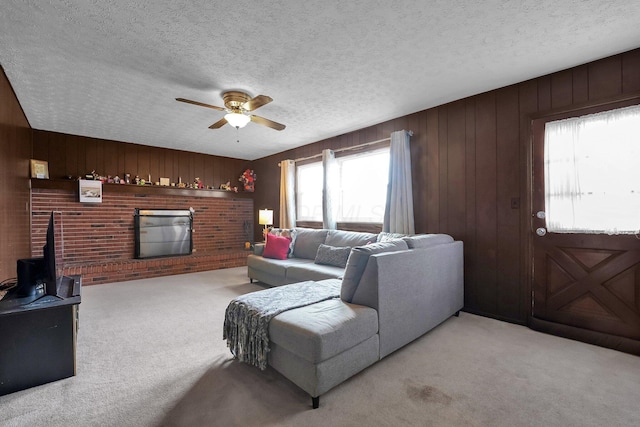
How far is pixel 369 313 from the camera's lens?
2027 mm

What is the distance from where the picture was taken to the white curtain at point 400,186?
3.80 m

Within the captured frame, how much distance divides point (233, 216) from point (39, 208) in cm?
333

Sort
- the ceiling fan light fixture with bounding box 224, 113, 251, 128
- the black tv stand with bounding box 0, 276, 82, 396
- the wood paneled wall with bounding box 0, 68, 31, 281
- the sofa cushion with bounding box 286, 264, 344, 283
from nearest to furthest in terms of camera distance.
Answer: the black tv stand with bounding box 0, 276, 82, 396 → the wood paneled wall with bounding box 0, 68, 31, 281 → the ceiling fan light fixture with bounding box 224, 113, 251, 128 → the sofa cushion with bounding box 286, 264, 344, 283

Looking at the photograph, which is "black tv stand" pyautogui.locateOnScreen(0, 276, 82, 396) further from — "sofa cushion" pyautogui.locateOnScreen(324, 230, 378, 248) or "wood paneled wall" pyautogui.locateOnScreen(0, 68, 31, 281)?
"sofa cushion" pyautogui.locateOnScreen(324, 230, 378, 248)

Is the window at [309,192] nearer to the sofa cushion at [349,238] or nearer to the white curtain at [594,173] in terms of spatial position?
the sofa cushion at [349,238]

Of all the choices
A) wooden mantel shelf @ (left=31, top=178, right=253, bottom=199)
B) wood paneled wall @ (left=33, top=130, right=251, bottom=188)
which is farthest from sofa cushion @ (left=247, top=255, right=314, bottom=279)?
wood paneled wall @ (left=33, top=130, right=251, bottom=188)

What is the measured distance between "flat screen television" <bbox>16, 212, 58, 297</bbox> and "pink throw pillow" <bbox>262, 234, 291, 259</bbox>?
269 cm

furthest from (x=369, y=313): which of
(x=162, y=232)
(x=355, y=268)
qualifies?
(x=162, y=232)

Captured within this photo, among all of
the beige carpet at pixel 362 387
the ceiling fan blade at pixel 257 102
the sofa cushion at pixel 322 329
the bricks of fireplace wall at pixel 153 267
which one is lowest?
the beige carpet at pixel 362 387

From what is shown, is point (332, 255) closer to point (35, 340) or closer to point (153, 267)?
point (35, 340)

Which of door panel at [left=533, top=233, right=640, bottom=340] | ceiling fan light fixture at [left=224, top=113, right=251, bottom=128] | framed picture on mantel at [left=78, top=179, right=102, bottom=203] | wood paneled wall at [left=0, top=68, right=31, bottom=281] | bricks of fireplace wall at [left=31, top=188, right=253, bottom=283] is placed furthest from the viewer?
framed picture on mantel at [left=78, top=179, right=102, bottom=203]

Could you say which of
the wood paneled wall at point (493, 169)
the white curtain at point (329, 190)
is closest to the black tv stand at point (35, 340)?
the white curtain at point (329, 190)

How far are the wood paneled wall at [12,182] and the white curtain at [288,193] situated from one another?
381 centimetres

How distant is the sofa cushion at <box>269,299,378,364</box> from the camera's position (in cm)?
168
